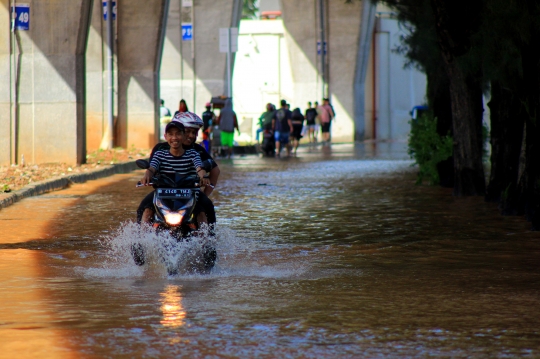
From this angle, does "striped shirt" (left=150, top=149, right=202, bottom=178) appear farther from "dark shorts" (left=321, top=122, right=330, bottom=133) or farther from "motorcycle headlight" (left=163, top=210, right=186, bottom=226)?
"dark shorts" (left=321, top=122, right=330, bottom=133)

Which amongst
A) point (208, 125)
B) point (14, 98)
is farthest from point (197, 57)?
point (14, 98)

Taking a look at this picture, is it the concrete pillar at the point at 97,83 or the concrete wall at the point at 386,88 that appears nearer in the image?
the concrete pillar at the point at 97,83

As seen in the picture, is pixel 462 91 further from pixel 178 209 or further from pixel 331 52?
pixel 331 52

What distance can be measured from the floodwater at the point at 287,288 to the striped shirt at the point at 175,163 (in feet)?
1.89

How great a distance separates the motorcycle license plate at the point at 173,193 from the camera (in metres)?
8.80

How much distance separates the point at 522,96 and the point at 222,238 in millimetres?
4493

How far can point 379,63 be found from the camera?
6297 centimetres

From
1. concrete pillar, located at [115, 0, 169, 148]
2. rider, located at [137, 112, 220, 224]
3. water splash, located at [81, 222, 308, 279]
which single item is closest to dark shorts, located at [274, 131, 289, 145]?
concrete pillar, located at [115, 0, 169, 148]

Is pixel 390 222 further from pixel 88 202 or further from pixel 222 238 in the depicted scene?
pixel 88 202

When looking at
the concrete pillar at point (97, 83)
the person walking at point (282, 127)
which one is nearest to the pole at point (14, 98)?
the concrete pillar at point (97, 83)

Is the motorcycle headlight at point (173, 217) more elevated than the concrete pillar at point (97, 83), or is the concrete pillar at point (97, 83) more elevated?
the concrete pillar at point (97, 83)

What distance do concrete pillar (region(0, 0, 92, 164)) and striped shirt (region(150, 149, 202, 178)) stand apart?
51.8 feet

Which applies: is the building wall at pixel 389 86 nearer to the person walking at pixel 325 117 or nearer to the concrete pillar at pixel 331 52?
the concrete pillar at pixel 331 52

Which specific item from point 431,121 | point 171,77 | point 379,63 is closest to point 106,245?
point 431,121
